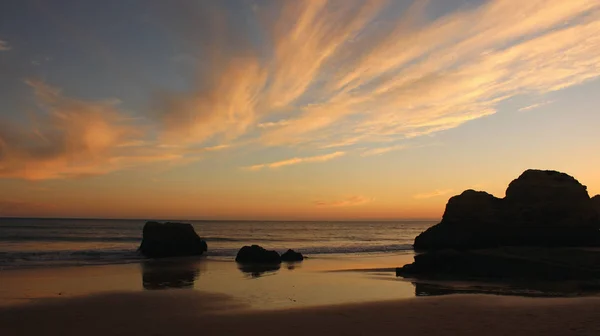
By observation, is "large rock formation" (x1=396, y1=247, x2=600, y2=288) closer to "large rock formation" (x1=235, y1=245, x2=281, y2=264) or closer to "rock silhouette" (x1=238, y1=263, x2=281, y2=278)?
"rock silhouette" (x1=238, y1=263, x2=281, y2=278)

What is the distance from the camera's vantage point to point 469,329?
39.0 ft

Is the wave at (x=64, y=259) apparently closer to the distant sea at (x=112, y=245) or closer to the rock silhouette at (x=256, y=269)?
the distant sea at (x=112, y=245)

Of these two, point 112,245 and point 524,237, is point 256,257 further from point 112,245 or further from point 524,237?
point 112,245

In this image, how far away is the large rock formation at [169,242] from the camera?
43.6m

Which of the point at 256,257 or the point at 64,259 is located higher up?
the point at 256,257

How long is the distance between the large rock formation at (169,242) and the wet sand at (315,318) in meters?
26.2

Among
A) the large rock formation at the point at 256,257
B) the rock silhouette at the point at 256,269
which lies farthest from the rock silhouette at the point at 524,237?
the large rock formation at the point at 256,257

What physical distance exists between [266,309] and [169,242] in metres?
31.4

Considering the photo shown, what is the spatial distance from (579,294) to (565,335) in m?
9.78

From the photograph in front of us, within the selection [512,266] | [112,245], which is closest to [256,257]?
[512,266]

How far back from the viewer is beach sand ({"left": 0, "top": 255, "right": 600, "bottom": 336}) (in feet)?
40.5

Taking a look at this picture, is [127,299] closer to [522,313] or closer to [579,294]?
[522,313]

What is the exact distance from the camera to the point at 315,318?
13.8 metres

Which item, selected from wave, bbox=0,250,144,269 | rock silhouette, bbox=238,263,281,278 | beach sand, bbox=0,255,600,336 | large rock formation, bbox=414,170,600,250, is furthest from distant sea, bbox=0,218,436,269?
large rock formation, bbox=414,170,600,250
